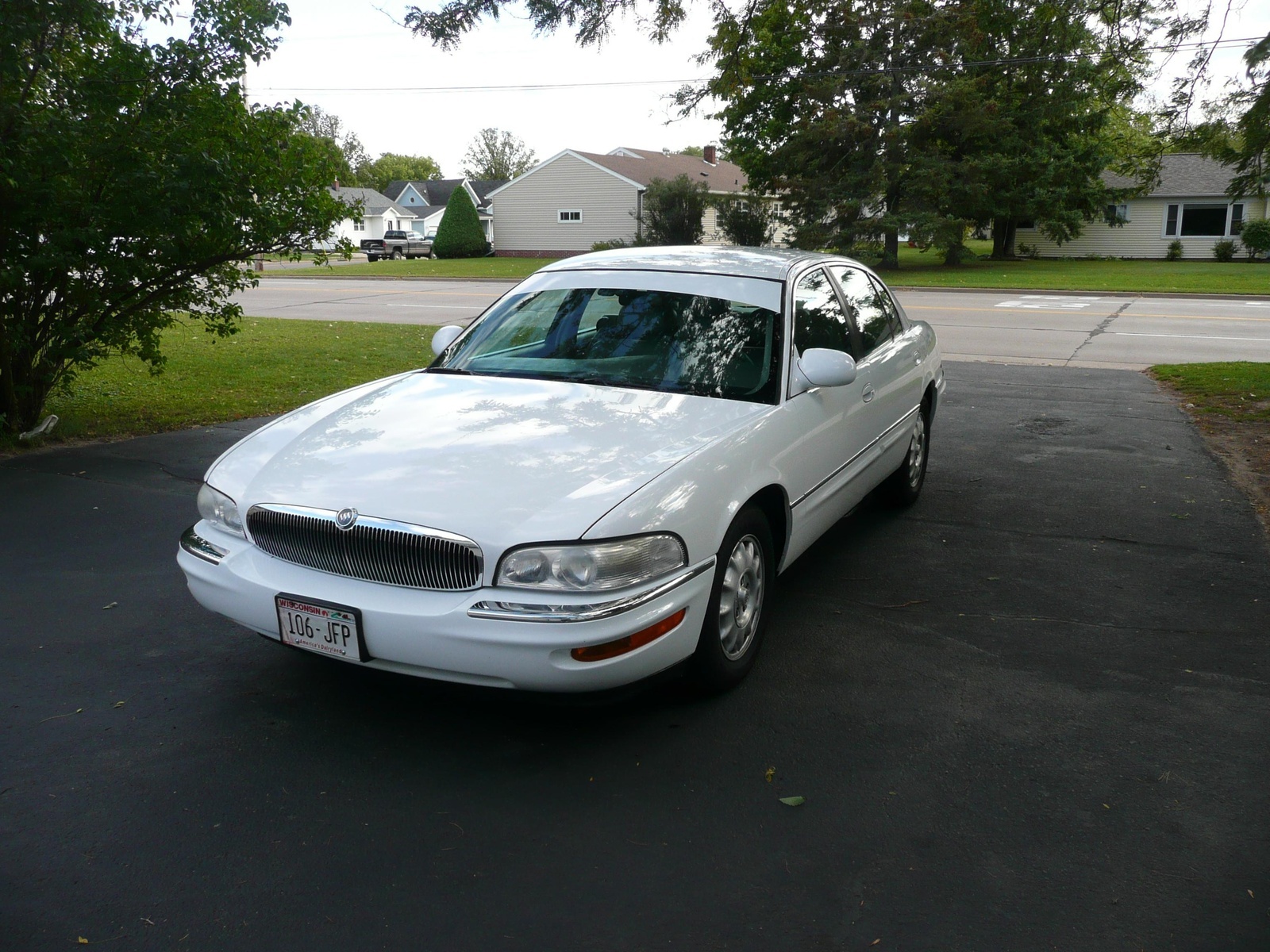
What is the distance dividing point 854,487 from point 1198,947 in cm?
286

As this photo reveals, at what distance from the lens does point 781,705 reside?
12.7 ft

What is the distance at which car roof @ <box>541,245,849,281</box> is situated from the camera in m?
5.04

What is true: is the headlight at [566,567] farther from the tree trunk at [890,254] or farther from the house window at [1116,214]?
the house window at [1116,214]

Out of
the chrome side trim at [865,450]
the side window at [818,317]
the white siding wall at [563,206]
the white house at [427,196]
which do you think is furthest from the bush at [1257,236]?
the white house at [427,196]

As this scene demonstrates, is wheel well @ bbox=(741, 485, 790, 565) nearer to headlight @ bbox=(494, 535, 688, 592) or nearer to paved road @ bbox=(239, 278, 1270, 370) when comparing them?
headlight @ bbox=(494, 535, 688, 592)

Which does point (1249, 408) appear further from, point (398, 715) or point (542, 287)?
point (398, 715)

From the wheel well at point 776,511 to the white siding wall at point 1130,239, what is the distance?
46504mm

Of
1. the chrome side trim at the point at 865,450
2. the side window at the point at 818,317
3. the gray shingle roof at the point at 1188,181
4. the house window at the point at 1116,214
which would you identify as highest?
the gray shingle roof at the point at 1188,181

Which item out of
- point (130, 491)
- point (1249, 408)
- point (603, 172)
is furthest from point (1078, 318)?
point (603, 172)

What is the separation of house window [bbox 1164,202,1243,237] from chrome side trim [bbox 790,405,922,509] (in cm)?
4609

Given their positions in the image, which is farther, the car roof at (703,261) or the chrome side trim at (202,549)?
the car roof at (703,261)

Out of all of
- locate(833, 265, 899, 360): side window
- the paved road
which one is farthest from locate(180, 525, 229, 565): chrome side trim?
the paved road

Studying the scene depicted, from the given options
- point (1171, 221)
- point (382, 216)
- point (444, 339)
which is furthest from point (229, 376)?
point (382, 216)

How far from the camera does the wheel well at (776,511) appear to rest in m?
4.05
